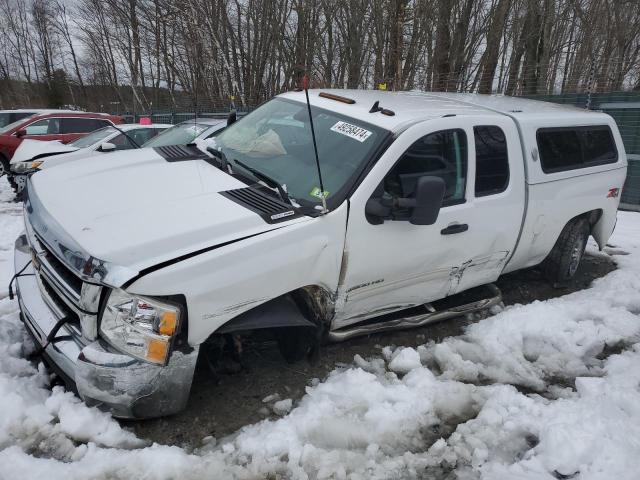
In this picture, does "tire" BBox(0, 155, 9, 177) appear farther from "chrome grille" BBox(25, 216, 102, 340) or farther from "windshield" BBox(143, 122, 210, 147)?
"chrome grille" BBox(25, 216, 102, 340)

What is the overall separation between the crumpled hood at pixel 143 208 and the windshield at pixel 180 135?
146 inches

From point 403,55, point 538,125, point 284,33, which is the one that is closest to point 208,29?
point 284,33

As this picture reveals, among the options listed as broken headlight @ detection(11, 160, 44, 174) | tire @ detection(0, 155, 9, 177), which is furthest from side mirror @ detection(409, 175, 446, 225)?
tire @ detection(0, 155, 9, 177)

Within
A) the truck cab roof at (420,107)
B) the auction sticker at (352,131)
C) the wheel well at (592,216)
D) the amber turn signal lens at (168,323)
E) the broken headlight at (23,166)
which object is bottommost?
the wheel well at (592,216)

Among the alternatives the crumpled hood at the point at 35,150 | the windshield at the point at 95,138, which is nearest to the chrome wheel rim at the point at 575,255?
the crumpled hood at the point at 35,150

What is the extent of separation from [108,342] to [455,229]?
7.85ft

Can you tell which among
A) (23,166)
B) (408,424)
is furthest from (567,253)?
(23,166)

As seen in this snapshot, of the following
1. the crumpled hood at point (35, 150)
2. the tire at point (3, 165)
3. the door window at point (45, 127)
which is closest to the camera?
the crumpled hood at point (35, 150)

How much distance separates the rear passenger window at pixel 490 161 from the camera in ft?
12.1

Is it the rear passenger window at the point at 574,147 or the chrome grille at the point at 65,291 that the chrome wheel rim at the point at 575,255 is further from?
the chrome grille at the point at 65,291

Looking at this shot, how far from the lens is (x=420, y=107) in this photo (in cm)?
370

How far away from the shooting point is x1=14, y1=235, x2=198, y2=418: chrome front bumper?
2355 mm

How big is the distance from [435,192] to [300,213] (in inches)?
33.1

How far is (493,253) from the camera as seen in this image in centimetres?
395
